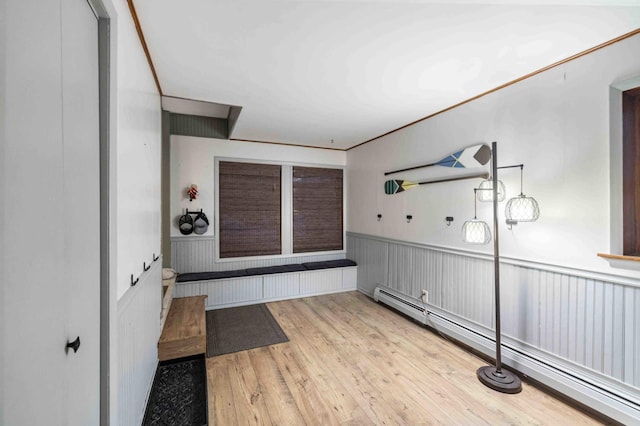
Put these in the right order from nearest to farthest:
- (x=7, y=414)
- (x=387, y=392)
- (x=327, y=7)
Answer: (x=7, y=414) < (x=327, y=7) < (x=387, y=392)

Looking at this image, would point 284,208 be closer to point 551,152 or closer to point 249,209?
point 249,209

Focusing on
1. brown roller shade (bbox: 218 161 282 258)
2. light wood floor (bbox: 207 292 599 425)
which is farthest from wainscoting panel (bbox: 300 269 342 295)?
light wood floor (bbox: 207 292 599 425)

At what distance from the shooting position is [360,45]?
70.1 inches

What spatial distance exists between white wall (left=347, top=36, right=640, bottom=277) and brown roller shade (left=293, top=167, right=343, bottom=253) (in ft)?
6.69

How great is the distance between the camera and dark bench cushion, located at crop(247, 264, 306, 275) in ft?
13.2

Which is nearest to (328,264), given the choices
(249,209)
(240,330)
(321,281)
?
(321,281)

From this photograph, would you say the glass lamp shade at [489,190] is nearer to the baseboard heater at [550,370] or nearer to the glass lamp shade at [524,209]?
the glass lamp shade at [524,209]

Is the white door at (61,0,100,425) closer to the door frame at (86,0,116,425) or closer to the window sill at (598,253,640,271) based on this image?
the door frame at (86,0,116,425)

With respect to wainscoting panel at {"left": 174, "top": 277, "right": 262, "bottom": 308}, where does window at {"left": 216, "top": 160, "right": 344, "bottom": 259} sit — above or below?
above

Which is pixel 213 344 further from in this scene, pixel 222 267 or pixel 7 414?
pixel 7 414

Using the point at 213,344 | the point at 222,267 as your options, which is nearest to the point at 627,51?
the point at 213,344

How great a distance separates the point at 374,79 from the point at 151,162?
6.41 ft

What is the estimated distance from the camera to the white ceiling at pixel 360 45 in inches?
57.6

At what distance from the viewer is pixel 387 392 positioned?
206 cm
